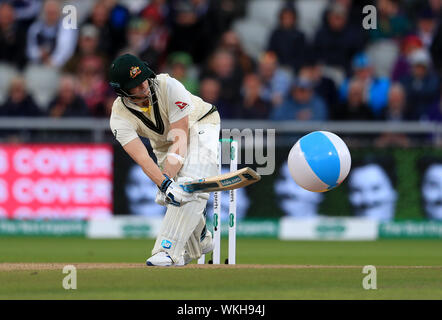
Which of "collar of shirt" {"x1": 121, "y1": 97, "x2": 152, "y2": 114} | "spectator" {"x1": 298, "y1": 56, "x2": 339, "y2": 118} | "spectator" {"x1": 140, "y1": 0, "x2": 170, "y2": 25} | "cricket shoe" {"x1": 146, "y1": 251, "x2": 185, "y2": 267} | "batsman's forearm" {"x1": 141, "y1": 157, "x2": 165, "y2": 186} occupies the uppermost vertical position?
"spectator" {"x1": 140, "y1": 0, "x2": 170, "y2": 25}

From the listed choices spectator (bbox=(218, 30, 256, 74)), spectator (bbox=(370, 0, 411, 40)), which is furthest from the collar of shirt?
spectator (bbox=(370, 0, 411, 40))

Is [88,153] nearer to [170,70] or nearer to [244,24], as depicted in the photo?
[170,70]

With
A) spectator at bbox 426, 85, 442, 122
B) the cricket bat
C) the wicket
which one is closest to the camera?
the cricket bat

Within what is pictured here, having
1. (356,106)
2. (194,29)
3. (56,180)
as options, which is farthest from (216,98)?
(56,180)

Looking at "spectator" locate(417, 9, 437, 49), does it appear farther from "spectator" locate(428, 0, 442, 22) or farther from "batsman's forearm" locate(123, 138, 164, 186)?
"batsman's forearm" locate(123, 138, 164, 186)

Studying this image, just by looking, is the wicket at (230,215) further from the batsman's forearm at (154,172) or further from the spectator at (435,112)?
the spectator at (435,112)
